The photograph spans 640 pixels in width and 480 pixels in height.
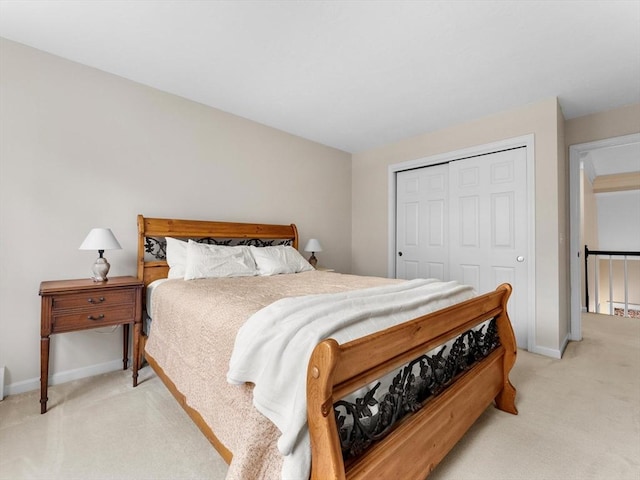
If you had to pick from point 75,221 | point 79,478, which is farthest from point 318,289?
point 75,221

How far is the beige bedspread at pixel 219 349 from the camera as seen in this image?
3.30ft

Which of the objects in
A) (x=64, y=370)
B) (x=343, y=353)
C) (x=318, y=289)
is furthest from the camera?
(x=64, y=370)

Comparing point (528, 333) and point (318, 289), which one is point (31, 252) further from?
point (528, 333)

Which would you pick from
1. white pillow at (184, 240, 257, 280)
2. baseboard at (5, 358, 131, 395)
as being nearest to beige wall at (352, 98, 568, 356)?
white pillow at (184, 240, 257, 280)

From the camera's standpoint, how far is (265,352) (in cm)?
110

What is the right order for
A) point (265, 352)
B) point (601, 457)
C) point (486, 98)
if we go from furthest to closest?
point (486, 98) → point (601, 457) → point (265, 352)

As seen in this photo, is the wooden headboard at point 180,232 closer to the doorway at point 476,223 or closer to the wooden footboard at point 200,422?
the wooden footboard at point 200,422

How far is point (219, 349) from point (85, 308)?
4.47 feet

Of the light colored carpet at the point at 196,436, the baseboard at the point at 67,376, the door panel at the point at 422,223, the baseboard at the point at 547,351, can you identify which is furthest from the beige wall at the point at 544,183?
the baseboard at the point at 67,376

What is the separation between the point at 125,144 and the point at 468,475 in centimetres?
334

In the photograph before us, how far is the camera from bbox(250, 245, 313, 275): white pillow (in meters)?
2.94

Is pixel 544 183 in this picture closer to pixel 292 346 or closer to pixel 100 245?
pixel 292 346

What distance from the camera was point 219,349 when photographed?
136 cm

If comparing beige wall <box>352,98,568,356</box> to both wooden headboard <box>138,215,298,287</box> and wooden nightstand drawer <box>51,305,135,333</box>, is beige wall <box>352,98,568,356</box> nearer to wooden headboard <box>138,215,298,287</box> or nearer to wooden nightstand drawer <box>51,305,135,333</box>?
wooden headboard <box>138,215,298,287</box>
